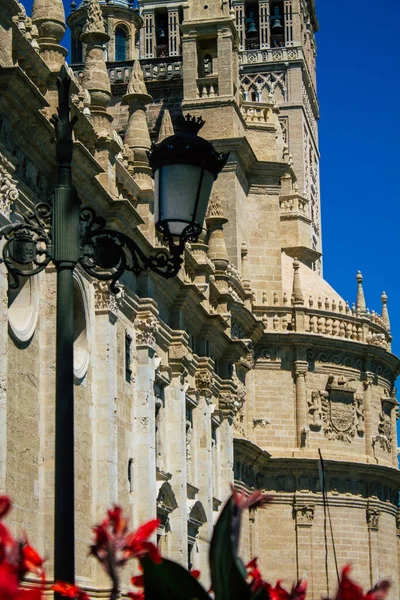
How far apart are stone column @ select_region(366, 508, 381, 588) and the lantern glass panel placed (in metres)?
37.2

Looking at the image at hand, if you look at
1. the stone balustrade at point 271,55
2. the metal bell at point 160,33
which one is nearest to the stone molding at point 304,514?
the stone balustrade at point 271,55

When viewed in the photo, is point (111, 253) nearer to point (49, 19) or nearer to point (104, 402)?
point (49, 19)

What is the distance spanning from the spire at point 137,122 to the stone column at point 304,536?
730 inches

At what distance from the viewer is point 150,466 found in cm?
2673

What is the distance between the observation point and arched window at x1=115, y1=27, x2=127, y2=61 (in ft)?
195

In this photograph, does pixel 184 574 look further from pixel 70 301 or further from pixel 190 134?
pixel 190 134

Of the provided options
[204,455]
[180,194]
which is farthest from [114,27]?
[180,194]

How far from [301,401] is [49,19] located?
82.0 ft

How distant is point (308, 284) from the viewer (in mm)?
48875

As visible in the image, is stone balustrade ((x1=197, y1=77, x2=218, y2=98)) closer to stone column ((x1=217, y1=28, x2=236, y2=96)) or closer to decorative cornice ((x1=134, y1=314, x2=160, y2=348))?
stone column ((x1=217, y1=28, x2=236, y2=96))

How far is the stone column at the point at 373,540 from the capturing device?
149 feet

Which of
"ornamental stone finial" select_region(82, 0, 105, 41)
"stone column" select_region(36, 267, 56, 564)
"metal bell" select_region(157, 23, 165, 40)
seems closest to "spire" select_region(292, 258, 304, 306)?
"ornamental stone finial" select_region(82, 0, 105, 41)

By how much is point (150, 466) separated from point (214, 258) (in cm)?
1087

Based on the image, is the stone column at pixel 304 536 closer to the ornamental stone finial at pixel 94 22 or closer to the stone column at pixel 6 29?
the ornamental stone finial at pixel 94 22
